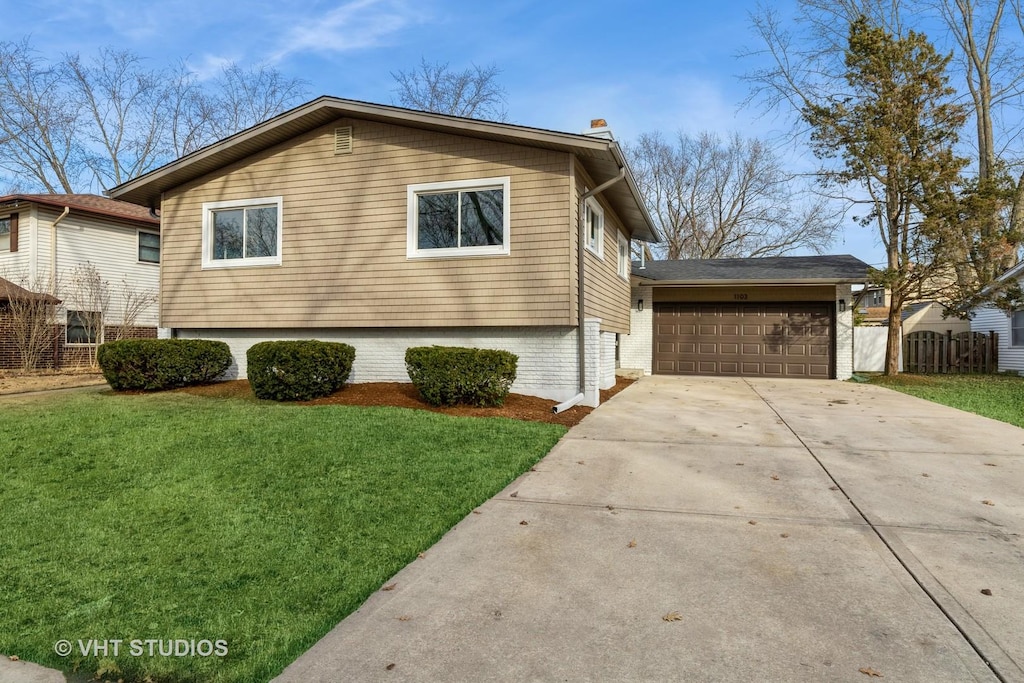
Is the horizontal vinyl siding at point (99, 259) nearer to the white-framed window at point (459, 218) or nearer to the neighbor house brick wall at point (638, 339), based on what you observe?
the white-framed window at point (459, 218)

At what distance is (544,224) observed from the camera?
8930 millimetres

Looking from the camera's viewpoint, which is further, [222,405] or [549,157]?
[549,157]

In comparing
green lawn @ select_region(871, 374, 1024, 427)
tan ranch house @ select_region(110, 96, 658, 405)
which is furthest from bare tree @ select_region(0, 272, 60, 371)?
green lawn @ select_region(871, 374, 1024, 427)

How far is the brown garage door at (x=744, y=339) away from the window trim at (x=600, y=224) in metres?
5.03

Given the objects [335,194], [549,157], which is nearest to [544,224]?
[549,157]

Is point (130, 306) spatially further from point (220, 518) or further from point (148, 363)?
point (220, 518)

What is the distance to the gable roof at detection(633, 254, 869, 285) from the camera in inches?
536

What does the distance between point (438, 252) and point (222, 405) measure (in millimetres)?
3979

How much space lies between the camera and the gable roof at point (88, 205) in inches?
639

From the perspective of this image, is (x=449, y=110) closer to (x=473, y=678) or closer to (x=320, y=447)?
(x=320, y=447)

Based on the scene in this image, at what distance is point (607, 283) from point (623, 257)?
2.80 metres

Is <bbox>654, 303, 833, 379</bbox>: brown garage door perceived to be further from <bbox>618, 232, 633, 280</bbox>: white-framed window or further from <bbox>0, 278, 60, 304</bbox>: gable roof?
<bbox>0, 278, 60, 304</bbox>: gable roof

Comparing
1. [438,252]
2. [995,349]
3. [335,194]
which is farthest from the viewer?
[995,349]

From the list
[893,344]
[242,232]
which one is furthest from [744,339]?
[242,232]
